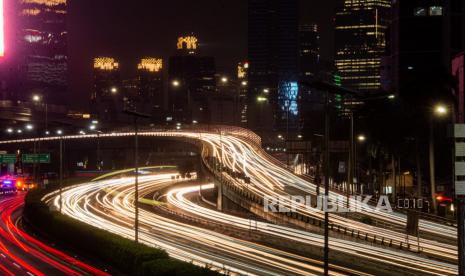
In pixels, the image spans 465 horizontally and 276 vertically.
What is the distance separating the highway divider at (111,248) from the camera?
32316 millimetres

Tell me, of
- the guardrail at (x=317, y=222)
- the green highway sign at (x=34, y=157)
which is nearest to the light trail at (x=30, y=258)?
the guardrail at (x=317, y=222)

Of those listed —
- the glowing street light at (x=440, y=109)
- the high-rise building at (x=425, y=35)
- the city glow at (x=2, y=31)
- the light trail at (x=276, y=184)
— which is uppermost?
the high-rise building at (x=425, y=35)

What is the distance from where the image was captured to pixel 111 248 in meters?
39.9

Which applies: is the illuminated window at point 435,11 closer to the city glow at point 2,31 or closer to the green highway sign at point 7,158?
the green highway sign at point 7,158

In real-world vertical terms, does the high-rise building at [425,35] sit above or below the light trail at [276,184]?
above

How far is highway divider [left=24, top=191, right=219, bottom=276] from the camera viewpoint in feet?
106

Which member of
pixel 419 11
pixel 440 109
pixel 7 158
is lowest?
pixel 7 158

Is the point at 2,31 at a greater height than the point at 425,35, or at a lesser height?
lesser

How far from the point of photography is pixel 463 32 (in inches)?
4956

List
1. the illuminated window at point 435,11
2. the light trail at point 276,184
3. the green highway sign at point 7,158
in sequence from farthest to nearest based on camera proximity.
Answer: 1. the illuminated window at point 435,11
2. the green highway sign at point 7,158
3. the light trail at point 276,184

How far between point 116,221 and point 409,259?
100.0 ft

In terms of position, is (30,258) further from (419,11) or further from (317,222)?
(419,11)

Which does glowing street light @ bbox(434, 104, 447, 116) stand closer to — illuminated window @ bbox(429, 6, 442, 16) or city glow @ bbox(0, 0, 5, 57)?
city glow @ bbox(0, 0, 5, 57)

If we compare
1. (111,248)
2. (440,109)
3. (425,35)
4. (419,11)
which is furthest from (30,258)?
(419,11)
